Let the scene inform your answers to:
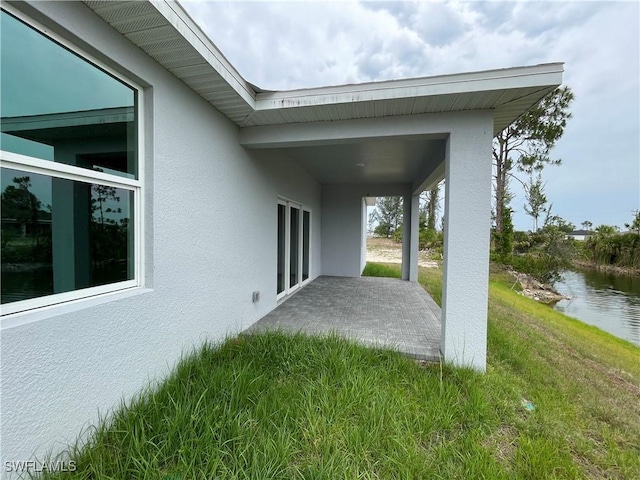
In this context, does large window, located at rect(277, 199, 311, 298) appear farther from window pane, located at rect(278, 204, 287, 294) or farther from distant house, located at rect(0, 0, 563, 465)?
distant house, located at rect(0, 0, 563, 465)

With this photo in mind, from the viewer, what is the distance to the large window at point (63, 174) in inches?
63.1

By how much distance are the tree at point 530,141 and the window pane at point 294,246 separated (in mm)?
14646

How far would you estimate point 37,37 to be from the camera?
5.57 feet

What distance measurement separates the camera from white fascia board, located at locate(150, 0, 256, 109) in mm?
1962

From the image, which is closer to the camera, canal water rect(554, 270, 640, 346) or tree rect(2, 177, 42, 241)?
tree rect(2, 177, 42, 241)

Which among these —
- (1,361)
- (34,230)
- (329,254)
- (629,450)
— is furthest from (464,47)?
(1,361)

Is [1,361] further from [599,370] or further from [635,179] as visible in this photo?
[635,179]

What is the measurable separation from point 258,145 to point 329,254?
19.2 feet

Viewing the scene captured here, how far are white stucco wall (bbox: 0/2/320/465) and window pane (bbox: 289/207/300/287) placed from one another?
2097mm

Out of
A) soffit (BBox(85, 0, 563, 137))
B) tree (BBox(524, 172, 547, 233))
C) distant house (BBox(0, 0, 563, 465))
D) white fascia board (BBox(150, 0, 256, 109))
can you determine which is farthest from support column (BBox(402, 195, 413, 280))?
tree (BBox(524, 172, 547, 233))

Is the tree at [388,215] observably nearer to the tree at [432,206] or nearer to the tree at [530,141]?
the tree at [432,206]

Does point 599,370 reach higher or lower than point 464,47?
lower

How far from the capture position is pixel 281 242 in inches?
238

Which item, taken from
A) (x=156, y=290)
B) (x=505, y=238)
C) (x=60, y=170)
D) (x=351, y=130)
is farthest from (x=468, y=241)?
(x=505, y=238)
